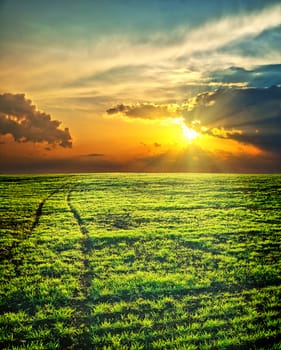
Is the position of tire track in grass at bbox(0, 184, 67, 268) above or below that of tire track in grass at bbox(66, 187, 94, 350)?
above

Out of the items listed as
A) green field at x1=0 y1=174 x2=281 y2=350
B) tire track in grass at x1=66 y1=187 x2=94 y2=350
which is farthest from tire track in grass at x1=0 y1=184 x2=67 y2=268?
tire track in grass at x1=66 y1=187 x2=94 y2=350

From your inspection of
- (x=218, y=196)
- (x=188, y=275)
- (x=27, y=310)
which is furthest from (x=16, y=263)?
(x=218, y=196)

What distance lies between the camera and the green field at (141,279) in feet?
35.7

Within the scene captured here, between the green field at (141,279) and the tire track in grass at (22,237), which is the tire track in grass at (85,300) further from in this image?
the tire track in grass at (22,237)

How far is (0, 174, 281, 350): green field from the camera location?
10.9m

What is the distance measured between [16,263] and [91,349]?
960 centimetres

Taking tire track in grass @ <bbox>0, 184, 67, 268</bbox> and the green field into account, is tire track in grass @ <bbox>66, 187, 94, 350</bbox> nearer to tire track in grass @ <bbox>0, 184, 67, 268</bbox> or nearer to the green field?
the green field

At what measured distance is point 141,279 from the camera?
15312mm

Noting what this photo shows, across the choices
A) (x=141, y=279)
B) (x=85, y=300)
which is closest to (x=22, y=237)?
(x=141, y=279)

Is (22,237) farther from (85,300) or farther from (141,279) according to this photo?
(85,300)

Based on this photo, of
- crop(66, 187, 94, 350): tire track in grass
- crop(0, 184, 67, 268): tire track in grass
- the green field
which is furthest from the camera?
crop(0, 184, 67, 268): tire track in grass

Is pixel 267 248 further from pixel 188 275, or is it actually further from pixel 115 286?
pixel 115 286

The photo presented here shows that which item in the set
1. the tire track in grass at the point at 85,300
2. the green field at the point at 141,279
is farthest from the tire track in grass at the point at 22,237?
the tire track in grass at the point at 85,300

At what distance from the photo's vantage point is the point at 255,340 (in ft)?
34.6
